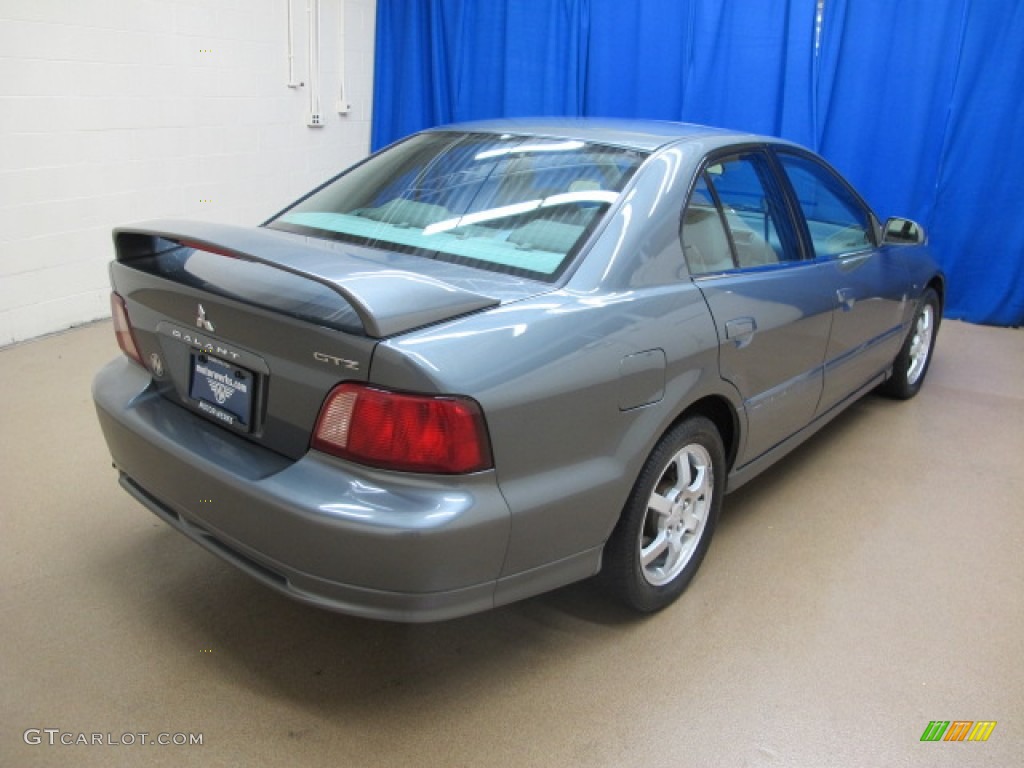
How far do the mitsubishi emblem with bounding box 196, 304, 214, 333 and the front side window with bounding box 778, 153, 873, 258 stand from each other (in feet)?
6.64

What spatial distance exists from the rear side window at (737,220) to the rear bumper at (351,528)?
3.38 feet

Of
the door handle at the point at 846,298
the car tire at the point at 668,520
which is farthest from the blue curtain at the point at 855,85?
the car tire at the point at 668,520

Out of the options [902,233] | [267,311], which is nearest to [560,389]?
[267,311]

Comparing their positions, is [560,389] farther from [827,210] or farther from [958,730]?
[827,210]

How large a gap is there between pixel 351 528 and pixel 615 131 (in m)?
1.55

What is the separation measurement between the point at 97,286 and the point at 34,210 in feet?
1.90

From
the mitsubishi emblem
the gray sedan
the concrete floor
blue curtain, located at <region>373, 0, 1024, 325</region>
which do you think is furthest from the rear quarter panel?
blue curtain, located at <region>373, 0, 1024, 325</region>

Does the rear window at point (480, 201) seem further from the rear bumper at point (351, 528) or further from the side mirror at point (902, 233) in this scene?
the side mirror at point (902, 233)

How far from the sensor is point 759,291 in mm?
2492

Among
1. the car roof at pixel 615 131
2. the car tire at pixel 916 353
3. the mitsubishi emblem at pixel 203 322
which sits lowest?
the car tire at pixel 916 353

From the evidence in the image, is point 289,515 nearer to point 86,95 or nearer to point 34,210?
point 34,210

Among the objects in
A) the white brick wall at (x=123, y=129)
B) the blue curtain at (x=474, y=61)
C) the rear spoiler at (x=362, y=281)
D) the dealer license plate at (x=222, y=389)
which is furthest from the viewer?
the blue curtain at (x=474, y=61)

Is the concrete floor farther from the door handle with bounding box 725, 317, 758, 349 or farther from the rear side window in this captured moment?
the rear side window

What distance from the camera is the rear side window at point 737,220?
7.68ft
